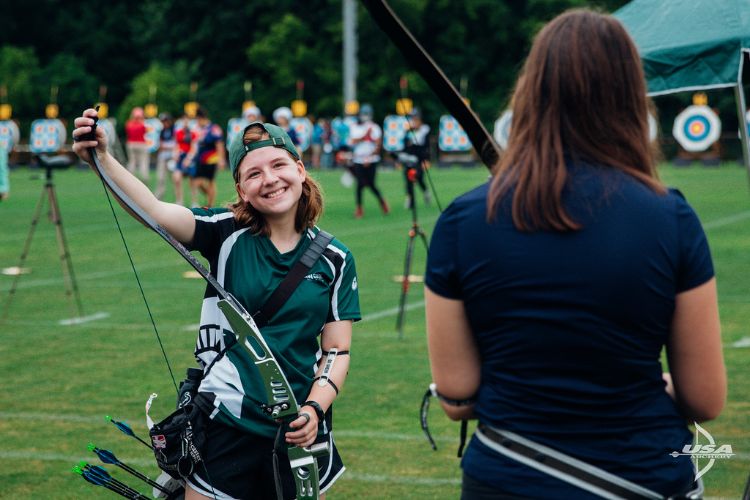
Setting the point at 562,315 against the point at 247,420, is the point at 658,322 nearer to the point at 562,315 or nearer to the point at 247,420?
the point at 562,315

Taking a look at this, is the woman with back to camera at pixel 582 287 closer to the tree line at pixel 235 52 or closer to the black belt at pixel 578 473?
the black belt at pixel 578 473

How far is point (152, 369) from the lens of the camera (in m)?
9.01

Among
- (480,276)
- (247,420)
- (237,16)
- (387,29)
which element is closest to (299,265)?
(247,420)

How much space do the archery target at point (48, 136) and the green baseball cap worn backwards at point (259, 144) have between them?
46618 millimetres

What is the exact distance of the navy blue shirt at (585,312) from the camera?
2264 millimetres

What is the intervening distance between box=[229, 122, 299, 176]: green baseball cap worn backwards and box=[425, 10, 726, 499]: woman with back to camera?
1.27 m

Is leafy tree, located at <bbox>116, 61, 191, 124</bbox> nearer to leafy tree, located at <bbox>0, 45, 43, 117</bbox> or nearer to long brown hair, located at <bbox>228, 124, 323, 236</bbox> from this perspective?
leafy tree, located at <bbox>0, 45, 43, 117</bbox>

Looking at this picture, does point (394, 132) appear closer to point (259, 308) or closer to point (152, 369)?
point (152, 369)

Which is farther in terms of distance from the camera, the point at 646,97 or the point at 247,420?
the point at 247,420

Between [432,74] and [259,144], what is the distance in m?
0.57

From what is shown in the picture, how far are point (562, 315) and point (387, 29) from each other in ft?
4.63

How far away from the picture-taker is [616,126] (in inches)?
91.9

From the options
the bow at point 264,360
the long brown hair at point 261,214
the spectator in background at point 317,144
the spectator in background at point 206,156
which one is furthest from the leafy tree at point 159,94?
the bow at point 264,360

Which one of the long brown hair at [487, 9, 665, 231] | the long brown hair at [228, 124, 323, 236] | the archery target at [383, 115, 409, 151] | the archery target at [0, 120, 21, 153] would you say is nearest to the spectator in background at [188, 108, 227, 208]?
the long brown hair at [228, 124, 323, 236]
